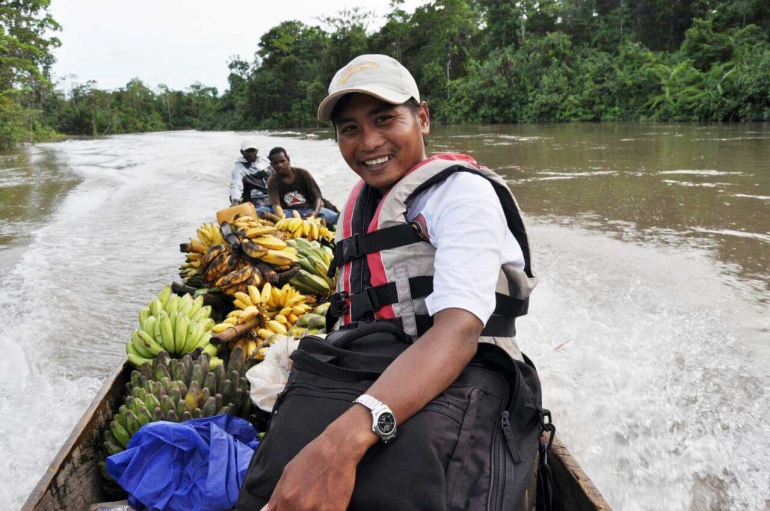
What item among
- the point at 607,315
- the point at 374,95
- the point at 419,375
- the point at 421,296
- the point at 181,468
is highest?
the point at 374,95

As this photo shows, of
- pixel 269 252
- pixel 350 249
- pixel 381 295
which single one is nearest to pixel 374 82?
pixel 350 249

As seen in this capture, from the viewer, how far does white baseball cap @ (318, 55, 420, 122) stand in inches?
58.7

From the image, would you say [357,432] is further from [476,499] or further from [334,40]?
[334,40]

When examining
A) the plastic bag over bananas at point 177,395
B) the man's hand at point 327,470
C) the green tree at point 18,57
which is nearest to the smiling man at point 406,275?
the man's hand at point 327,470

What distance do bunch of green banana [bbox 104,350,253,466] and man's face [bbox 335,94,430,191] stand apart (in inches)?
51.2

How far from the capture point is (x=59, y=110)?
64.1 metres

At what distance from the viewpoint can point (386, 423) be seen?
1.13m

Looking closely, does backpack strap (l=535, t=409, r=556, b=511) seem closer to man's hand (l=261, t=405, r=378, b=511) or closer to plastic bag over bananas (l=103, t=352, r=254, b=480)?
man's hand (l=261, t=405, r=378, b=511)

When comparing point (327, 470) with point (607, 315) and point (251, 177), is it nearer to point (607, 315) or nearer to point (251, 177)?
point (607, 315)

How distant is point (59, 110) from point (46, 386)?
7356 centimetres

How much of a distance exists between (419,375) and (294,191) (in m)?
5.64

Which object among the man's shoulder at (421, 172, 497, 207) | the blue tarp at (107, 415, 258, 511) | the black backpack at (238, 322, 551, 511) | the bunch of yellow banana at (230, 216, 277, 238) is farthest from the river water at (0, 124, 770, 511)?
the man's shoulder at (421, 172, 497, 207)

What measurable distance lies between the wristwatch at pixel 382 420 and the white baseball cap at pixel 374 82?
2.78 ft

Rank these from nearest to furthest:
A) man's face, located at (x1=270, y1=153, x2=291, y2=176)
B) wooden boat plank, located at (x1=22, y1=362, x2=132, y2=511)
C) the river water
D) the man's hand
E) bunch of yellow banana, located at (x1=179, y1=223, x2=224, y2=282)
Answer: the man's hand, wooden boat plank, located at (x1=22, y1=362, x2=132, y2=511), the river water, bunch of yellow banana, located at (x1=179, y1=223, x2=224, y2=282), man's face, located at (x1=270, y1=153, x2=291, y2=176)
